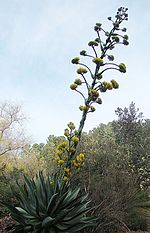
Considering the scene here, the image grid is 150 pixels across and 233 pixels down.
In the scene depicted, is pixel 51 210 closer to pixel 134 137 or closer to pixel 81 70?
pixel 81 70

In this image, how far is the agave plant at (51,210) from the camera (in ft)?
14.9

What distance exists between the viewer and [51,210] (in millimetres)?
4672

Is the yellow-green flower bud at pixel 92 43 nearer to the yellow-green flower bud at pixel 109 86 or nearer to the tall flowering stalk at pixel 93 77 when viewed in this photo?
the tall flowering stalk at pixel 93 77

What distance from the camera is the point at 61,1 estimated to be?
885 cm

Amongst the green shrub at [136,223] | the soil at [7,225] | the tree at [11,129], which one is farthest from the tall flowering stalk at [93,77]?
the tree at [11,129]

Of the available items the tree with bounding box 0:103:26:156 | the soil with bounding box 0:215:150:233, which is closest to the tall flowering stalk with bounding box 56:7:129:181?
the soil with bounding box 0:215:150:233

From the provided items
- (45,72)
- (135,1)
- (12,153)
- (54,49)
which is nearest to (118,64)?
(135,1)

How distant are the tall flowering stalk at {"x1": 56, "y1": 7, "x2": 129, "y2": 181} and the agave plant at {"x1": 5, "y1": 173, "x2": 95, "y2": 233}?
1.11 ft

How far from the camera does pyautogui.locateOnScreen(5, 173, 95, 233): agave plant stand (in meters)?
4.54

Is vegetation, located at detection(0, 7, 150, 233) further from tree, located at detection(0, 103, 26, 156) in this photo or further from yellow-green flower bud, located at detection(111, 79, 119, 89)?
tree, located at detection(0, 103, 26, 156)

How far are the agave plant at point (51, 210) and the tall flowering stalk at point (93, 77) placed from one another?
1.11ft

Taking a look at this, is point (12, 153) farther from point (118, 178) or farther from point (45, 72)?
point (118, 178)

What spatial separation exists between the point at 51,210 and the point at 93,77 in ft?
7.61

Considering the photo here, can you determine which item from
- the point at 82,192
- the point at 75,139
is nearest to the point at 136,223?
the point at 82,192
